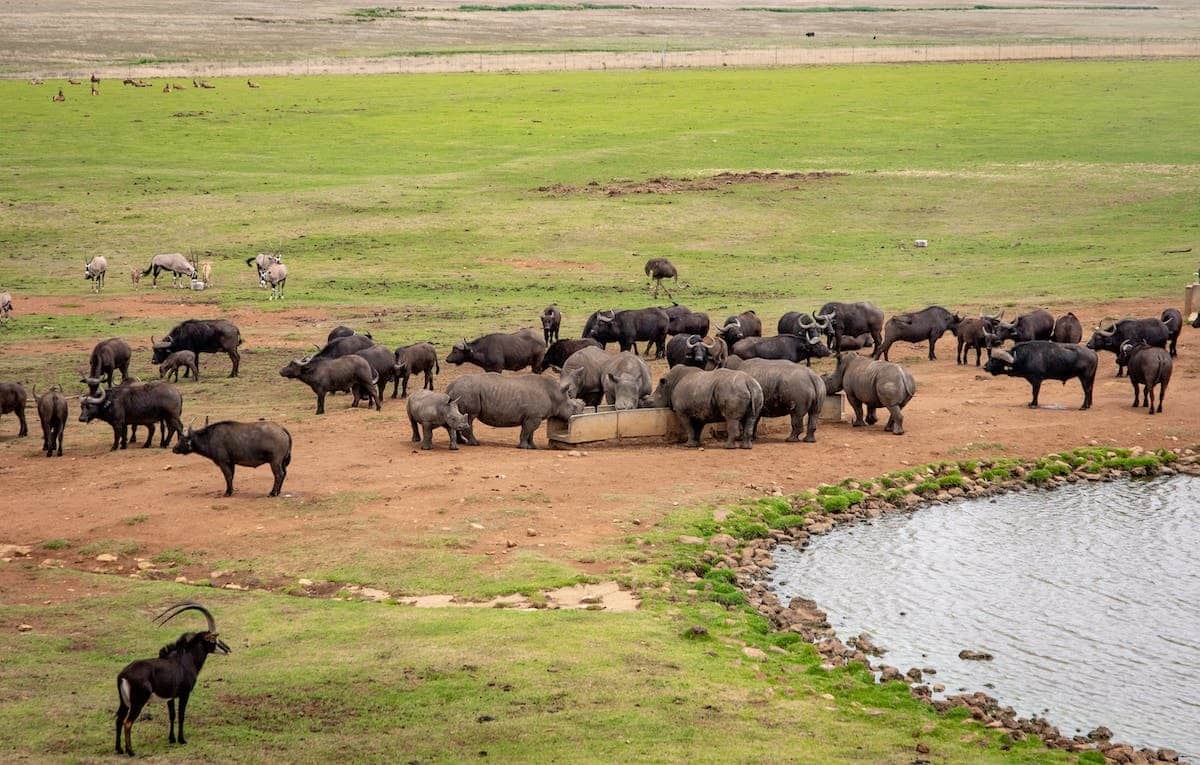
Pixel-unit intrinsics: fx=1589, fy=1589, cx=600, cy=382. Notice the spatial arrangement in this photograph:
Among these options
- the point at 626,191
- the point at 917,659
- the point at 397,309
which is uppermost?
the point at 626,191

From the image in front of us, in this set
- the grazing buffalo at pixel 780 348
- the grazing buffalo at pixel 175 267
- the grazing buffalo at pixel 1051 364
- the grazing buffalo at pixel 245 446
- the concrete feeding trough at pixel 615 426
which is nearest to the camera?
the grazing buffalo at pixel 245 446

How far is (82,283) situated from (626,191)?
62.4 feet

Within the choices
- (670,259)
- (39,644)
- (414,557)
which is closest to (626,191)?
(670,259)

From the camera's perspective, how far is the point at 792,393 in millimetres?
24797

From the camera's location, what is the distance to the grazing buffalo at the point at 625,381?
83.1ft

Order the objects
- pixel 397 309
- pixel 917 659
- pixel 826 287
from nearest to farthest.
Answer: pixel 917 659 < pixel 397 309 < pixel 826 287

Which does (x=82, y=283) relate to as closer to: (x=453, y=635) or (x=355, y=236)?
(x=355, y=236)

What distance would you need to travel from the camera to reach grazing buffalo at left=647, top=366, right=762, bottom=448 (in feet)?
79.3

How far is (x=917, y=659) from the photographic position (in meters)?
16.2

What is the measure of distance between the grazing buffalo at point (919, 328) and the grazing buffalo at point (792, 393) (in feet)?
21.7

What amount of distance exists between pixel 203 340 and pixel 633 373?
9.64 meters

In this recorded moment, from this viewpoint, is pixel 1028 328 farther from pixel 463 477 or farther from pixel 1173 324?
pixel 463 477

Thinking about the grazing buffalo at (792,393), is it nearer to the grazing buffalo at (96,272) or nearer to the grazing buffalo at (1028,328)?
the grazing buffalo at (1028,328)

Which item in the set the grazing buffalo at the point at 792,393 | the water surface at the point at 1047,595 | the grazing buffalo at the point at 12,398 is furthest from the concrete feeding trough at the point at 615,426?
the grazing buffalo at the point at 12,398
